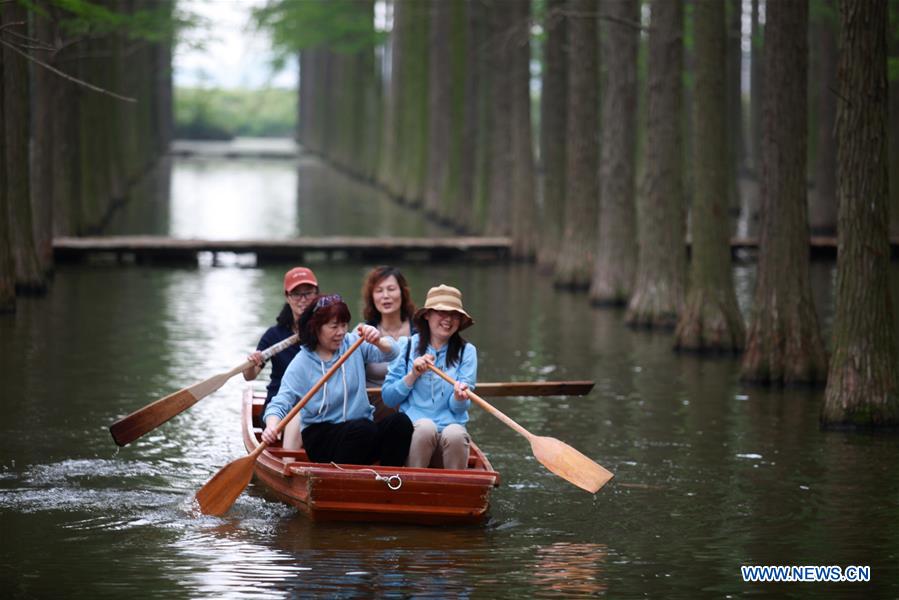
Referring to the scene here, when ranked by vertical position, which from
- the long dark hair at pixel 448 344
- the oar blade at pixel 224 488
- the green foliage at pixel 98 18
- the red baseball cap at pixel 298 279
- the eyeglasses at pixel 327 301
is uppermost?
the green foliage at pixel 98 18

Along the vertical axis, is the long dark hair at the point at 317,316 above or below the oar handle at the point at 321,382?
above

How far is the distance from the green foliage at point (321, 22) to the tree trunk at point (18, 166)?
28689 millimetres

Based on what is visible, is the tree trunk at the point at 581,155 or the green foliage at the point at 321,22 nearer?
the tree trunk at the point at 581,155

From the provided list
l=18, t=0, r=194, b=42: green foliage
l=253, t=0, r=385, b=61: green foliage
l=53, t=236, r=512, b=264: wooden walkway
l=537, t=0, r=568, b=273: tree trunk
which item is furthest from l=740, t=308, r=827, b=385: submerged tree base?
l=253, t=0, r=385, b=61: green foliage

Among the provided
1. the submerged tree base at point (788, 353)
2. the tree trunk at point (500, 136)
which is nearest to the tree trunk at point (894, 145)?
the tree trunk at point (500, 136)

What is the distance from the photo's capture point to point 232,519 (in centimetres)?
1162

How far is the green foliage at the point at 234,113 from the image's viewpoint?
110m

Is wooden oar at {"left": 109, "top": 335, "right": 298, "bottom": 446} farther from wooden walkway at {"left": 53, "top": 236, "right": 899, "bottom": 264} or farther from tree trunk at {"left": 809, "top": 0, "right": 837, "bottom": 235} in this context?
tree trunk at {"left": 809, "top": 0, "right": 837, "bottom": 235}

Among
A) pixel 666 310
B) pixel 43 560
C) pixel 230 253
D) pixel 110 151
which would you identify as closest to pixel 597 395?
pixel 666 310

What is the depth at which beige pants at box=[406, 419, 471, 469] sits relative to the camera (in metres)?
11.4

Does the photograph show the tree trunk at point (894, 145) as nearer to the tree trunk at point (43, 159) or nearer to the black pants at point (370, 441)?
the tree trunk at point (43, 159)

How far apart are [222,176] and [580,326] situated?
45.9 meters

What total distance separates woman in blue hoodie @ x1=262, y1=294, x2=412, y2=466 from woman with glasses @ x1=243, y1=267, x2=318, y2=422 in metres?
0.94

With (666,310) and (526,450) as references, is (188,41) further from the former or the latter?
(526,450)
